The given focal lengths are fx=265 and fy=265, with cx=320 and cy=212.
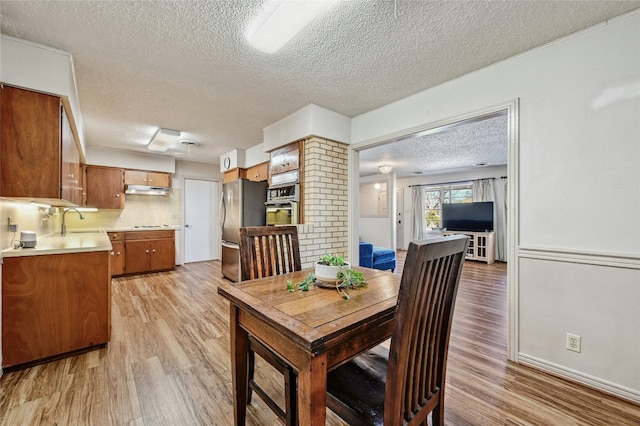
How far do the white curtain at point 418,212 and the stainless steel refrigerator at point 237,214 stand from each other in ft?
17.4

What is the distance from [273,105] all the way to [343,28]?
1521 mm

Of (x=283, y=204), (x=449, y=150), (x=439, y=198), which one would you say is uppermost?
(x=449, y=150)

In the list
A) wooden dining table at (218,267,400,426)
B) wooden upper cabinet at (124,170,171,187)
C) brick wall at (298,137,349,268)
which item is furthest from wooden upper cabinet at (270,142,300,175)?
wooden upper cabinet at (124,170,171,187)

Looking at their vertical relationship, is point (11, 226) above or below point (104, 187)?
below

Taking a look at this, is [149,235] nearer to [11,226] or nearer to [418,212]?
[11,226]

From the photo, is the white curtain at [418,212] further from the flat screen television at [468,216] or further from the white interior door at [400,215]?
the flat screen television at [468,216]

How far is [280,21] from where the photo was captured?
1.70 m

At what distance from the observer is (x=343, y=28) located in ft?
6.02

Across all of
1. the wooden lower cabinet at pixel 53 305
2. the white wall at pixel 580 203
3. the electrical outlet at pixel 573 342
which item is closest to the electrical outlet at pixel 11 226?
the wooden lower cabinet at pixel 53 305

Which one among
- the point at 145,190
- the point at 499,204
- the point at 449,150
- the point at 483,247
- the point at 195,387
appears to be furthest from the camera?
the point at 499,204

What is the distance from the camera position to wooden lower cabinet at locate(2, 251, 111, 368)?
2006 millimetres

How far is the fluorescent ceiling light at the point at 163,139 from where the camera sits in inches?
161

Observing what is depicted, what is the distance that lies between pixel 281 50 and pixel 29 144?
2.02 metres

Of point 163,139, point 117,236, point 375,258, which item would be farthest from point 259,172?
point 117,236
